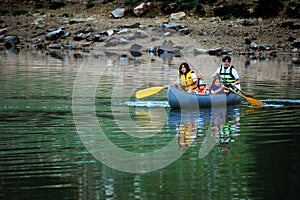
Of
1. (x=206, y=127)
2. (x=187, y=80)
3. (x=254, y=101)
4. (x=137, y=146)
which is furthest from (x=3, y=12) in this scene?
(x=137, y=146)

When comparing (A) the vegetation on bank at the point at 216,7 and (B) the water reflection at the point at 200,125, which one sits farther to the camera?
(A) the vegetation on bank at the point at 216,7

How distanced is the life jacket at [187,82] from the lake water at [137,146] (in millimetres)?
910

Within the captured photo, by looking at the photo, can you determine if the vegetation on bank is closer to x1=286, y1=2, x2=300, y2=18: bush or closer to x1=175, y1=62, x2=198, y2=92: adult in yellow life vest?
x1=286, y1=2, x2=300, y2=18: bush

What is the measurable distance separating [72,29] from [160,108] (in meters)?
43.0

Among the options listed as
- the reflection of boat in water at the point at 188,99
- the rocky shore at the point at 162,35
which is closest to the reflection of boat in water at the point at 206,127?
the reflection of boat in water at the point at 188,99

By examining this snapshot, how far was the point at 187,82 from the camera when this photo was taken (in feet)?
72.2

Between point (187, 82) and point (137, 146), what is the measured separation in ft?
26.0

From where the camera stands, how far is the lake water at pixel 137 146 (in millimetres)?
10922

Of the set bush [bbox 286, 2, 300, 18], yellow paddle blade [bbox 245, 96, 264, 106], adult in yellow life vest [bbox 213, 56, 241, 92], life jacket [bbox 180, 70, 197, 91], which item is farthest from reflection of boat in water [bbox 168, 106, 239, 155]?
bush [bbox 286, 2, 300, 18]

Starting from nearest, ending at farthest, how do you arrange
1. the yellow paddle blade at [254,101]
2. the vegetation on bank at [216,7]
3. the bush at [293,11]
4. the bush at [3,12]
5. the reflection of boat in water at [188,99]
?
the reflection of boat in water at [188,99]
the yellow paddle blade at [254,101]
the bush at [293,11]
the vegetation on bank at [216,7]
the bush at [3,12]

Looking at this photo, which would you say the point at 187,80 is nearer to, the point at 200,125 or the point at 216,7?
the point at 200,125

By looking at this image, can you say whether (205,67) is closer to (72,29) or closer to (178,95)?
(178,95)

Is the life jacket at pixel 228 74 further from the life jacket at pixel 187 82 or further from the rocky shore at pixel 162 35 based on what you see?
the rocky shore at pixel 162 35

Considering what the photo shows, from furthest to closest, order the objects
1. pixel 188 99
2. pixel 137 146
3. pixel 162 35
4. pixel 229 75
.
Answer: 1. pixel 162 35
2. pixel 229 75
3. pixel 188 99
4. pixel 137 146
